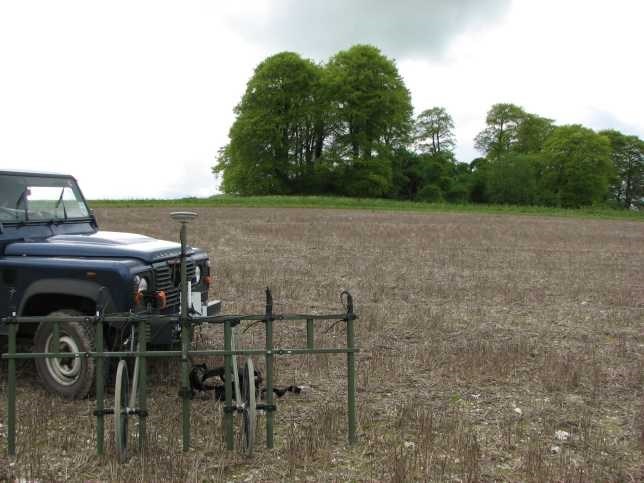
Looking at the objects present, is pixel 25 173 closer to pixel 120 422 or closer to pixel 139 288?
pixel 139 288

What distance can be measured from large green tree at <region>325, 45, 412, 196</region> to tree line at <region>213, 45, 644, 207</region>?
10cm

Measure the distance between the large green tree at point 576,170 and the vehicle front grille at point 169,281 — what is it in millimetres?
70965

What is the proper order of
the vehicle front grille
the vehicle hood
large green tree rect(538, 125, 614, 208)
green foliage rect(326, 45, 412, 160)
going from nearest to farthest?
the vehicle hood
the vehicle front grille
green foliage rect(326, 45, 412, 160)
large green tree rect(538, 125, 614, 208)

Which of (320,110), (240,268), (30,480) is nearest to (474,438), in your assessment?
(30,480)

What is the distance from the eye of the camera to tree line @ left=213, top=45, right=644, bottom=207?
59219mm

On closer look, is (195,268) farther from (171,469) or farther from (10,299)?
(171,469)

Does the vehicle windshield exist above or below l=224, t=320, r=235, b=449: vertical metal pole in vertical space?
above

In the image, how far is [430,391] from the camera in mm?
6480

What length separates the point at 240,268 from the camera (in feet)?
48.5

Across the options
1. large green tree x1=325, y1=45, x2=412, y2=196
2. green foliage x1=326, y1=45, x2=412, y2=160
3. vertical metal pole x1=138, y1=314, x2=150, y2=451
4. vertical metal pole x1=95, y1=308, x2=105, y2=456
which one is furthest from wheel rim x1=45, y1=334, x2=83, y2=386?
green foliage x1=326, y1=45, x2=412, y2=160

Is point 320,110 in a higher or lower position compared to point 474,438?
higher

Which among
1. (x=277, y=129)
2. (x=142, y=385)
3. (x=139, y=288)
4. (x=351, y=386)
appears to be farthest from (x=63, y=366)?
(x=277, y=129)

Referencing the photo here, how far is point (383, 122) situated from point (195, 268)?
56.6 meters

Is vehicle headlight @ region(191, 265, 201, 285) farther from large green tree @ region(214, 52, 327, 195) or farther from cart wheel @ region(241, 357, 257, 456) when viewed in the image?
large green tree @ region(214, 52, 327, 195)
